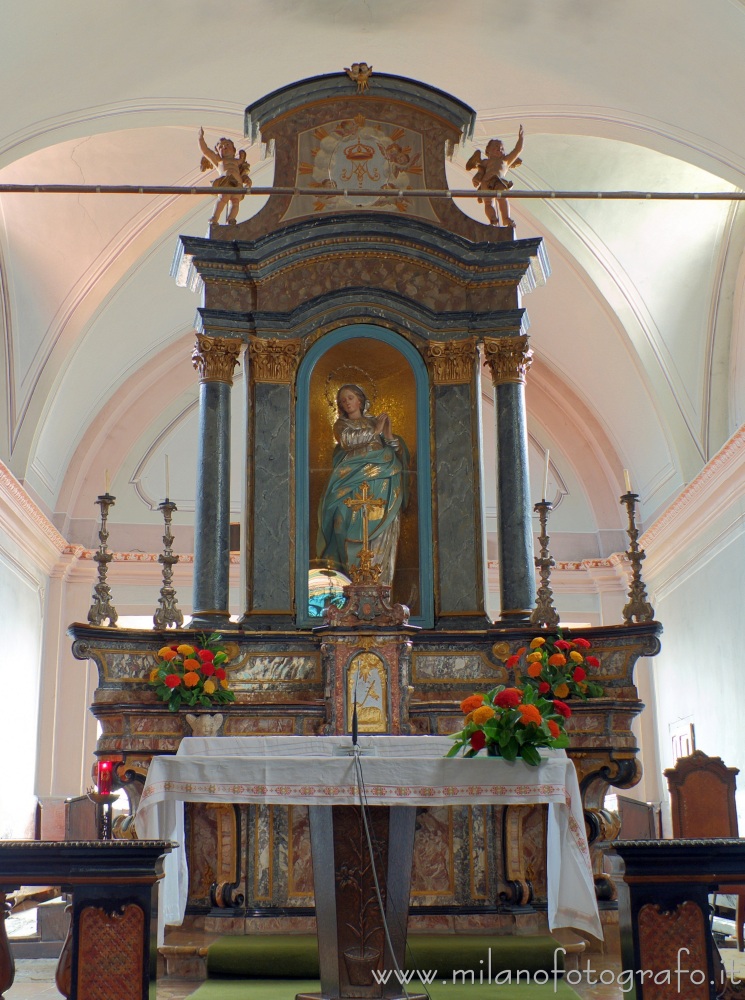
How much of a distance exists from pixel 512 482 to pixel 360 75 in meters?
3.38

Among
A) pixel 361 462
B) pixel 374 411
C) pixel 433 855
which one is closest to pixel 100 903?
pixel 433 855

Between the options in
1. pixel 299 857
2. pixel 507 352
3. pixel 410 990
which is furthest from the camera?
pixel 507 352

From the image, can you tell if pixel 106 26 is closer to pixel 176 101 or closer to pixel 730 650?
pixel 176 101

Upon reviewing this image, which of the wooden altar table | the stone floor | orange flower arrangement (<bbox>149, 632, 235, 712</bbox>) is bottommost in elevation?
the stone floor

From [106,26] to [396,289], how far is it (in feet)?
11.0

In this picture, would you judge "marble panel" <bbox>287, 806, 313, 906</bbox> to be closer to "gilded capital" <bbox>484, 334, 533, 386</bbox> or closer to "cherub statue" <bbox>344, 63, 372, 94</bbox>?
"gilded capital" <bbox>484, 334, 533, 386</bbox>

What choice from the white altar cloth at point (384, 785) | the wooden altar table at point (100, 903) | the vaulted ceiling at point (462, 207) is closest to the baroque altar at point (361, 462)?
the white altar cloth at point (384, 785)

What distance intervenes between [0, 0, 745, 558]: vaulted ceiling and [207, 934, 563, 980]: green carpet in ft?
22.4

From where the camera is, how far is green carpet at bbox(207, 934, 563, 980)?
595 centimetres

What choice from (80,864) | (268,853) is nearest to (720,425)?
(268,853)

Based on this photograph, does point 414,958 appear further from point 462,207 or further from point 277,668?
point 462,207

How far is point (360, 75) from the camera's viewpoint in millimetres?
9336

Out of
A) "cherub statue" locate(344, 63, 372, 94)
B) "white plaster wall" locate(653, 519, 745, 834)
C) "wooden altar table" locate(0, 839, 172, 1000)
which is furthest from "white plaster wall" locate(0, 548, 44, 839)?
"wooden altar table" locate(0, 839, 172, 1000)

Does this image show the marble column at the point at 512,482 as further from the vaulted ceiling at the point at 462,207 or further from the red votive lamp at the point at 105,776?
the vaulted ceiling at the point at 462,207
